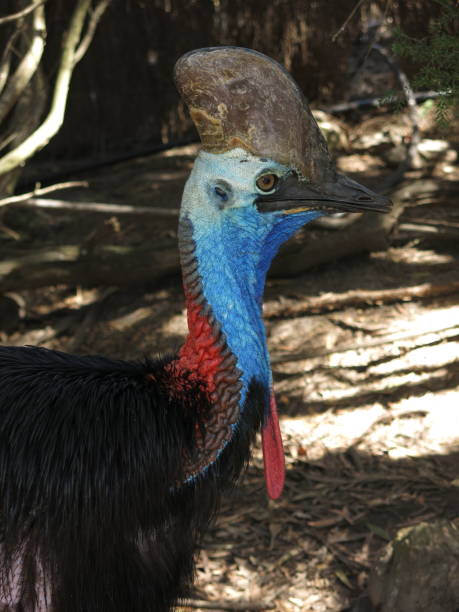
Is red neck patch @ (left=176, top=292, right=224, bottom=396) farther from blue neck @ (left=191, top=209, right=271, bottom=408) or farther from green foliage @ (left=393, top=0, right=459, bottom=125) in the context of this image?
green foliage @ (left=393, top=0, right=459, bottom=125)

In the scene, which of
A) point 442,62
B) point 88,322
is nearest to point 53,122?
point 88,322

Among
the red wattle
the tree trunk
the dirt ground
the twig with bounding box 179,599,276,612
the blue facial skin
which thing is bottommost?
the twig with bounding box 179,599,276,612

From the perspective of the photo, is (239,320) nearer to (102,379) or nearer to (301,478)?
(102,379)

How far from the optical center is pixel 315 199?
1.60 m

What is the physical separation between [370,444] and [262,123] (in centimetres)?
166

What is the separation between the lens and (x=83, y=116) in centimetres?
610

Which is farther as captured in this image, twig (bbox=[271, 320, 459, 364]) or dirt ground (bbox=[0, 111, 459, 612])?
twig (bbox=[271, 320, 459, 364])

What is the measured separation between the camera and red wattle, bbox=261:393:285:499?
1786 mm

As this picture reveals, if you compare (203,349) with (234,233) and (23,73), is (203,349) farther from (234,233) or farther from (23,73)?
(23,73)

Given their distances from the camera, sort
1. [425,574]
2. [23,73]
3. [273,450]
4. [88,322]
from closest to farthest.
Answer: [273,450] < [425,574] < [23,73] < [88,322]

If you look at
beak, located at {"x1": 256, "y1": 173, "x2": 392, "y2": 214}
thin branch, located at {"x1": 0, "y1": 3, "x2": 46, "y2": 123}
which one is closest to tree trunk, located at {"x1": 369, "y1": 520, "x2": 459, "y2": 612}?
beak, located at {"x1": 256, "y1": 173, "x2": 392, "y2": 214}

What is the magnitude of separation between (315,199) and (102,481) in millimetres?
729

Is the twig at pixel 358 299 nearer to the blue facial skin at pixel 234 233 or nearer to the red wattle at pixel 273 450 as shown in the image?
the red wattle at pixel 273 450

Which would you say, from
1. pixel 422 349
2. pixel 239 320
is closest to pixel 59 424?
pixel 239 320
